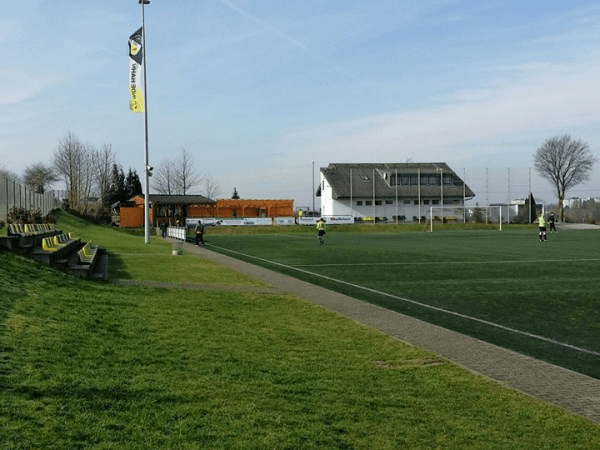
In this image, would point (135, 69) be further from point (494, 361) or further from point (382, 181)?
point (382, 181)

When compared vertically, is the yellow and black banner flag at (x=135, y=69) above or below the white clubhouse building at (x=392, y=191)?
above

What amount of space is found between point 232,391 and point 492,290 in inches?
437

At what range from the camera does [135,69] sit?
35.4 m

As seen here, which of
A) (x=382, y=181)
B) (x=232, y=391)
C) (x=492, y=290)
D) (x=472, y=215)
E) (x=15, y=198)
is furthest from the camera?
(x=382, y=181)

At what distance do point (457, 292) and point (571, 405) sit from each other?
9.67 metres

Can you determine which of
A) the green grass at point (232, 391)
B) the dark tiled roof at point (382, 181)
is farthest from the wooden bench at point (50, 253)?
the dark tiled roof at point (382, 181)

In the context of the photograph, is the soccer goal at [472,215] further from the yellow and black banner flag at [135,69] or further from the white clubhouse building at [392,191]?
the yellow and black banner flag at [135,69]

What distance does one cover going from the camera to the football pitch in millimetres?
9617

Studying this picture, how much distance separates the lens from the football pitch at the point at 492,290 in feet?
31.6

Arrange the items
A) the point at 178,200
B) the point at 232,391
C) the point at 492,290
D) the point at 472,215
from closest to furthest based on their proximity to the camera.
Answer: the point at 232,391
the point at 492,290
the point at 178,200
the point at 472,215

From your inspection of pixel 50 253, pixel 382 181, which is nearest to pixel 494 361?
pixel 50 253

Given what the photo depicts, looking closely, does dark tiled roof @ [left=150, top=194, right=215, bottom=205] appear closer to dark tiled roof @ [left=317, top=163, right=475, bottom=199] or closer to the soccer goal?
the soccer goal

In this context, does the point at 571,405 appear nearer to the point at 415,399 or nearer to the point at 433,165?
the point at 415,399

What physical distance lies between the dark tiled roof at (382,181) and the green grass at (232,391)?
79.6 m
